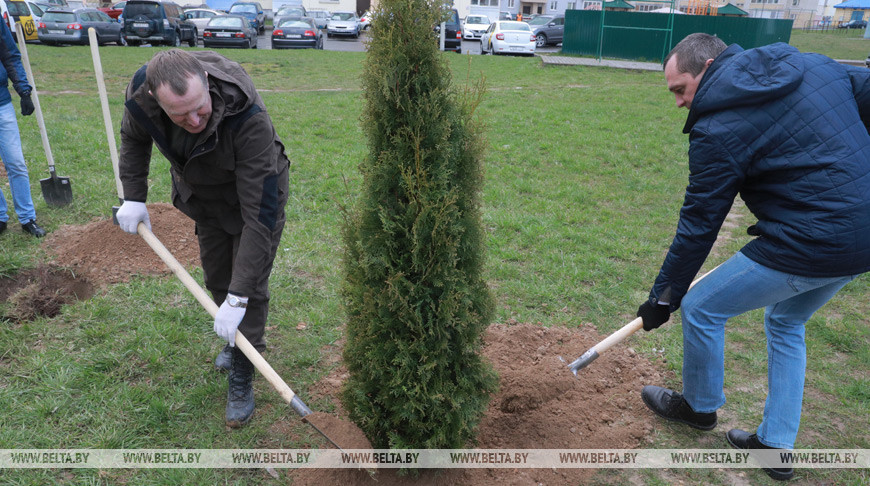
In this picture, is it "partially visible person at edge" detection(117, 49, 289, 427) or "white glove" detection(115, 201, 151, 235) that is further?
"white glove" detection(115, 201, 151, 235)

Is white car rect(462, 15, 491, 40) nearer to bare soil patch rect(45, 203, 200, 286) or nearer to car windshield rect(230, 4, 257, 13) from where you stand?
car windshield rect(230, 4, 257, 13)

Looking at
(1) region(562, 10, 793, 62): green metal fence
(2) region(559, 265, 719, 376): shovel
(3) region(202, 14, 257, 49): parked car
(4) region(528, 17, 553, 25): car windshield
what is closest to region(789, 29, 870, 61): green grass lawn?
(1) region(562, 10, 793, 62): green metal fence

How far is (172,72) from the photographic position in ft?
8.25

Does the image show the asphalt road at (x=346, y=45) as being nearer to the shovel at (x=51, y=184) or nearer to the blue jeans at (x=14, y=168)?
the shovel at (x=51, y=184)

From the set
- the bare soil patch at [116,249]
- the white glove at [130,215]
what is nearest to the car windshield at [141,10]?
the bare soil patch at [116,249]

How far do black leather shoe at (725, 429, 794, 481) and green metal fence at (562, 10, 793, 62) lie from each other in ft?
56.9

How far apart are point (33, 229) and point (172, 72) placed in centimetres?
385

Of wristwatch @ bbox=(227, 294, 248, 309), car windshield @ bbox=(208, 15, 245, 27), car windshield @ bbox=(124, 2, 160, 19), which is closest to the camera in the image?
wristwatch @ bbox=(227, 294, 248, 309)

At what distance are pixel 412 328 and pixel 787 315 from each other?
1.95m

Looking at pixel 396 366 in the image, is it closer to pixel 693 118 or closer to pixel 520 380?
pixel 520 380

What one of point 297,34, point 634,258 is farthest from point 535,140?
point 297,34

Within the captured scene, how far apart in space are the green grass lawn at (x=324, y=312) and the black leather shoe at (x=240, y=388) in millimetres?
105

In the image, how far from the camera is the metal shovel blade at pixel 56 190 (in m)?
5.77

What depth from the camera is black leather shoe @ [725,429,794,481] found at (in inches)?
118
